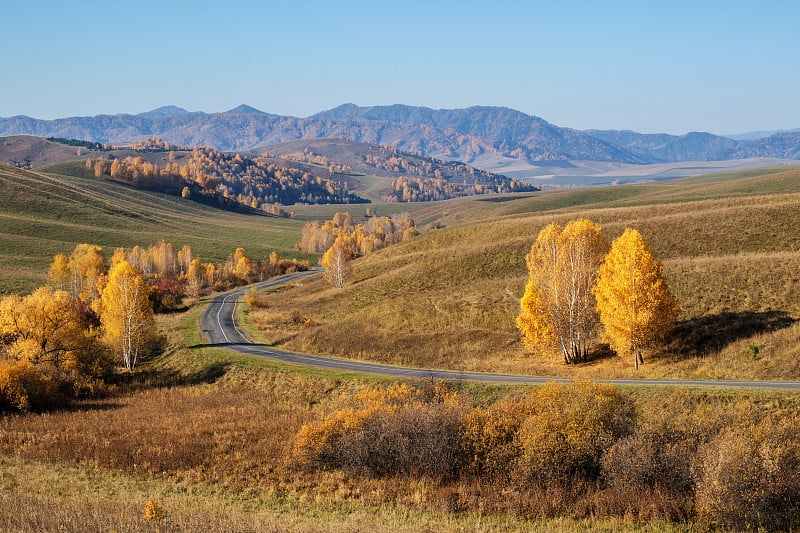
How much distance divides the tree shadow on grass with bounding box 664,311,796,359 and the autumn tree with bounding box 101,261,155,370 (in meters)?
48.8

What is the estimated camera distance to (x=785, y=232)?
73.1 meters

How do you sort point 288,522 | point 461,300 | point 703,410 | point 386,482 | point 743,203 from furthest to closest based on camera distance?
1. point 743,203
2. point 461,300
3. point 703,410
4. point 386,482
5. point 288,522

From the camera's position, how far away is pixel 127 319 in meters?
62.9

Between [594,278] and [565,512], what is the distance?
103 feet

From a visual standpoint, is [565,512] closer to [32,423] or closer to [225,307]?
[32,423]

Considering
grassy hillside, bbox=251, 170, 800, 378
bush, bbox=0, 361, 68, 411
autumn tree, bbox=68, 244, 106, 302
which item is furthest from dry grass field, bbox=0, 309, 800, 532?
autumn tree, bbox=68, 244, 106, 302

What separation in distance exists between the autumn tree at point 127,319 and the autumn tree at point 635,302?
44.4 m

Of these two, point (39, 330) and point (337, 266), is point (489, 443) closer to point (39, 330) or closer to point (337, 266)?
point (39, 330)

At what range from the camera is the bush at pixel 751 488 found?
2148cm

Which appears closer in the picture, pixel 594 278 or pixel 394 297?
pixel 594 278

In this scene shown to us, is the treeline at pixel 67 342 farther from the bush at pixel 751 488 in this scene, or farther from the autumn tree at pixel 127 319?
the bush at pixel 751 488

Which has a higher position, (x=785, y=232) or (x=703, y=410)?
(x=785, y=232)

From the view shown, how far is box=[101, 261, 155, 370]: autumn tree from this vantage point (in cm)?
6298

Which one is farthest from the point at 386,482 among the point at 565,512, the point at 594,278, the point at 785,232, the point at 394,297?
the point at 785,232
